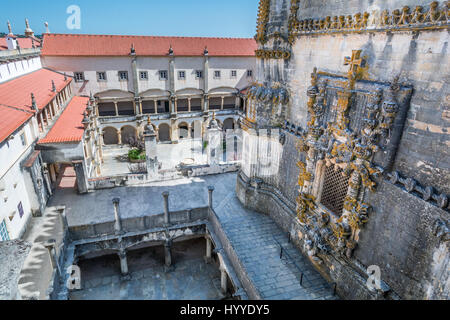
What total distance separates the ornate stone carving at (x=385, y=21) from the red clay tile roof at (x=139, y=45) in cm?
2425

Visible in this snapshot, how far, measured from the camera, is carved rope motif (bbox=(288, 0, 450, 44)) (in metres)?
7.73

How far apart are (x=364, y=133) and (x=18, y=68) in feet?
85.8

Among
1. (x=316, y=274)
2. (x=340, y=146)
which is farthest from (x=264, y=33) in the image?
(x=316, y=274)

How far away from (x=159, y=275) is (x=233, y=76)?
28235 millimetres

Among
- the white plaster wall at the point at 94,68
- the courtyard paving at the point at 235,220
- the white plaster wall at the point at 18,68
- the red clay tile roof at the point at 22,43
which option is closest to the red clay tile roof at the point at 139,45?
the white plaster wall at the point at 94,68

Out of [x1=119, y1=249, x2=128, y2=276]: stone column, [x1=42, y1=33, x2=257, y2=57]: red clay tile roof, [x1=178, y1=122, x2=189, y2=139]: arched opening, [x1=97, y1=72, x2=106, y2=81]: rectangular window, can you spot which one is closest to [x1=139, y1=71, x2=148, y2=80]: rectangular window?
[x1=42, y1=33, x2=257, y2=57]: red clay tile roof

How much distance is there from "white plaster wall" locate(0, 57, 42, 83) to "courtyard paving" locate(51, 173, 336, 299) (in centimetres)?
919

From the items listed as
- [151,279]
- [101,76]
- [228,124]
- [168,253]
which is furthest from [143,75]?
[151,279]

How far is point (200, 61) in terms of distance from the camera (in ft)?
119

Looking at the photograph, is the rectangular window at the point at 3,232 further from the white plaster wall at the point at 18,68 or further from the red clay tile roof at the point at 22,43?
the red clay tile roof at the point at 22,43

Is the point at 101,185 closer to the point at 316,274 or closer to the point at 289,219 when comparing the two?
the point at 289,219

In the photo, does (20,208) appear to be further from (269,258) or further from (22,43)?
(22,43)

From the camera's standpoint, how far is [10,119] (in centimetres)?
1455

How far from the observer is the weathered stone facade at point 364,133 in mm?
8242
